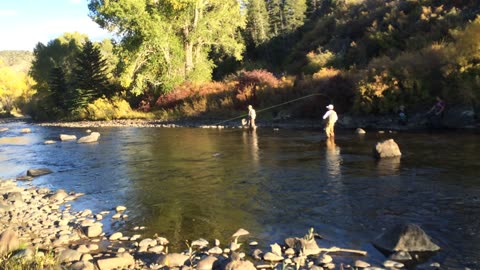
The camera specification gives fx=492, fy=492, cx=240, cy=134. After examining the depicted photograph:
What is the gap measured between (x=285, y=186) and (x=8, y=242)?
734 cm

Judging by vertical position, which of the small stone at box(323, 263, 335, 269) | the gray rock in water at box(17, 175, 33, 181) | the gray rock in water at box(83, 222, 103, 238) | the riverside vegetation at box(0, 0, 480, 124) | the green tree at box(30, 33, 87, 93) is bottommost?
the small stone at box(323, 263, 335, 269)

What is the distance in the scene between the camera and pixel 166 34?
45.3m

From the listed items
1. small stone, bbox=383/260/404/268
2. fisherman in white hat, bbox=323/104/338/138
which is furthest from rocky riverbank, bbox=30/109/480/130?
small stone, bbox=383/260/404/268

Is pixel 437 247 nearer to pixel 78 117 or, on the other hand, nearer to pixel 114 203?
pixel 114 203

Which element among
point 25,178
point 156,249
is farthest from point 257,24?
point 156,249

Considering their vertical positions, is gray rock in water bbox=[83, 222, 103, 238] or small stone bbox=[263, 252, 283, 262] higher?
gray rock in water bbox=[83, 222, 103, 238]

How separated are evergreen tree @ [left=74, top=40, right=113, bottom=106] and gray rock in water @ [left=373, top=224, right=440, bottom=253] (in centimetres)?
4832

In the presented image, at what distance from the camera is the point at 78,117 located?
52.2 meters

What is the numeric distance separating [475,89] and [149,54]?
96.5 ft

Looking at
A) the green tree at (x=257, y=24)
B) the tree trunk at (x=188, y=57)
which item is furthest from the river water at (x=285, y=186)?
the green tree at (x=257, y=24)

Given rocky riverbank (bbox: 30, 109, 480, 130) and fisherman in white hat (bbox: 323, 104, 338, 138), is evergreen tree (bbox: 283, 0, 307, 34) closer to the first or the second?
rocky riverbank (bbox: 30, 109, 480, 130)

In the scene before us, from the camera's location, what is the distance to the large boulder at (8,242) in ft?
27.7

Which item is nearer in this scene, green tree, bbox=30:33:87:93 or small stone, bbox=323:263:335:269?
small stone, bbox=323:263:335:269

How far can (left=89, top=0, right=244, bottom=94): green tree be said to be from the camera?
43750 millimetres
